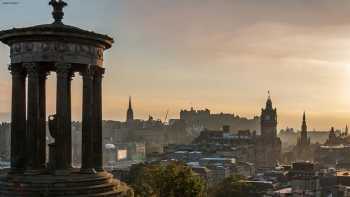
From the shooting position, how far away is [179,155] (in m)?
177

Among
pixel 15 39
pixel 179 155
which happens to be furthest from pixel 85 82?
pixel 179 155

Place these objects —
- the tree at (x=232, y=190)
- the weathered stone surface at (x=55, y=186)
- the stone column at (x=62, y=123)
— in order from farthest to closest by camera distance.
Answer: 1. the tree at (x=232, y=190)
2. the stone column at (x=62, y=123)
3. the weathered stone surface at (x=55, y=186)

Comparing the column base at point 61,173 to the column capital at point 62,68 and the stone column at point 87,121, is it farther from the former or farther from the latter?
the column capital at point 62,68

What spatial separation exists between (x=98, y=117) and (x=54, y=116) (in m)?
2.28

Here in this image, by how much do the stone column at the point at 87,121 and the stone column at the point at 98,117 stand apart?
0.99 feet

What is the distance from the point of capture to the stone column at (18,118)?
25844 mm

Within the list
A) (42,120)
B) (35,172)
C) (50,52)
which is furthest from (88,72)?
(35,172)

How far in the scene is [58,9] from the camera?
85.9ft

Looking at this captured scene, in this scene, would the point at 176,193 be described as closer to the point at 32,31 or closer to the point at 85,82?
the point at 85,82

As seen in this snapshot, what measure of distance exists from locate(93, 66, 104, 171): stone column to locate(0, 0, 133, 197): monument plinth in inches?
1.9

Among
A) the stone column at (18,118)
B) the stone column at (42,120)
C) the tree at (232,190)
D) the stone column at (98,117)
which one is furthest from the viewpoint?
the tree at (232,190)

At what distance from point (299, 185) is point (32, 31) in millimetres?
98799

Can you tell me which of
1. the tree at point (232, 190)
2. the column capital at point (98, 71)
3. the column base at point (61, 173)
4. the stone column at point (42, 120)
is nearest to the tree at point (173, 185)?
the column base at point (61, 173)

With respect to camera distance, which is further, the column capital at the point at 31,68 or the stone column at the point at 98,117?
the stone column at the point at 98,117
